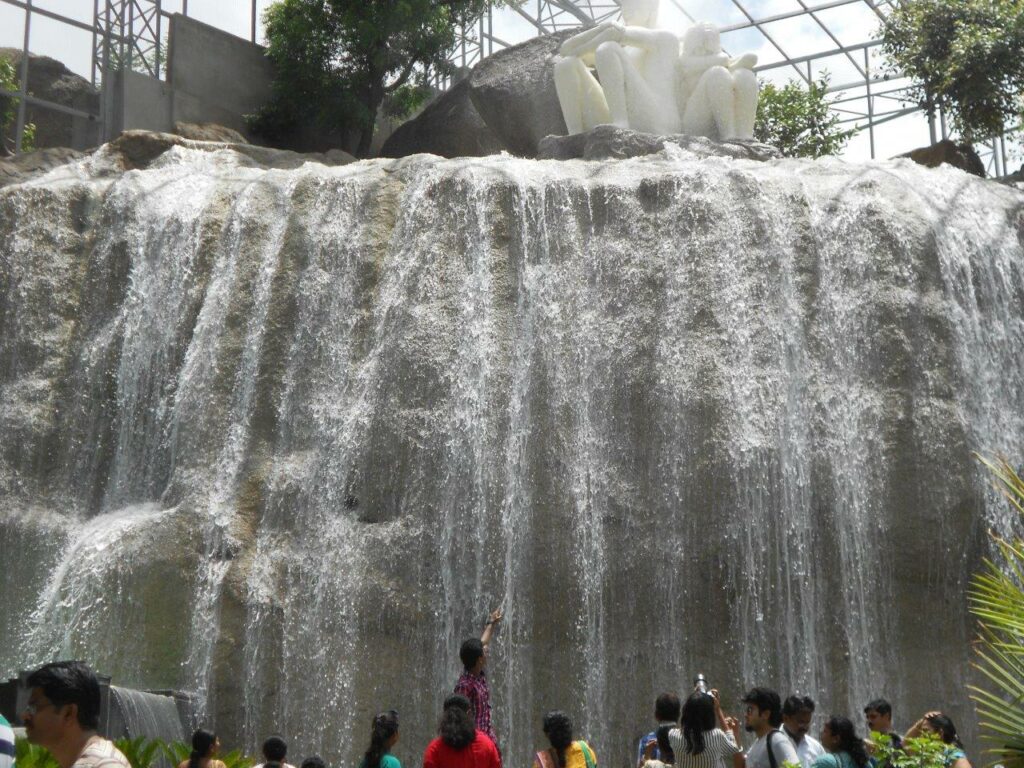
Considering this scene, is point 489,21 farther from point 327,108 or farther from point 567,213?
point 567,213

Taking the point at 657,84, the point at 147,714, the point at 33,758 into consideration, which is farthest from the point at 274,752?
the point at 657,84

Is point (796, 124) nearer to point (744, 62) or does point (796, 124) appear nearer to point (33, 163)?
point (744, 62)

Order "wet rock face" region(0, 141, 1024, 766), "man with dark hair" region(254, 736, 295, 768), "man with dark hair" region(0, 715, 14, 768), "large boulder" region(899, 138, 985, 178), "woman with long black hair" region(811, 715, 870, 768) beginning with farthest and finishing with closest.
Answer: "large boulder" region(899, 138, 985, 178), "wet rock face" region(0, 141, 1024, 766), "man with dark hair" region(254, 736, 295, 768), "woman with long black hair" region(811, 715, 870, 768), "man with dark hair" region(0, 715, 14, 768)

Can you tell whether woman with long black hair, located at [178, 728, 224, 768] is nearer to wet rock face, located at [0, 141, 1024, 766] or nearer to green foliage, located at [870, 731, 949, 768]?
green foliage, located at [870, 731, 949, 768]

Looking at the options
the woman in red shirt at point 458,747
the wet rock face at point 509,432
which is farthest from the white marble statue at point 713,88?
the woman in red shirt at point 458,747

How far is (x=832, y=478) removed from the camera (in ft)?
41.2

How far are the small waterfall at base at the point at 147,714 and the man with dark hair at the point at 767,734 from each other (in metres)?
4.07

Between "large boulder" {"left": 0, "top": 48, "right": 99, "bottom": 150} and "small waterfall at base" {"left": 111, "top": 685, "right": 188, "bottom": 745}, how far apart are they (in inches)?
527

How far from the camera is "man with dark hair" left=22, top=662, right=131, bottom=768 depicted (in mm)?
4059

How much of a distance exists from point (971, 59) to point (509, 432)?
39.3ft

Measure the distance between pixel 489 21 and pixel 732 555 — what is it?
1737 cm

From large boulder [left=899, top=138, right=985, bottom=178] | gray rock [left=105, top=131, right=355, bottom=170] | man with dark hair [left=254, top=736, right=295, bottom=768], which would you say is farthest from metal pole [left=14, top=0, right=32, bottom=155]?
man with dark hair [left=254, top=736, right=295, bottom=768]

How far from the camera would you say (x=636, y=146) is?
668 inches

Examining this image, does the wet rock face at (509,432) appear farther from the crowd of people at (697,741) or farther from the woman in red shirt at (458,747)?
the woman in red shirt at (458,747)
